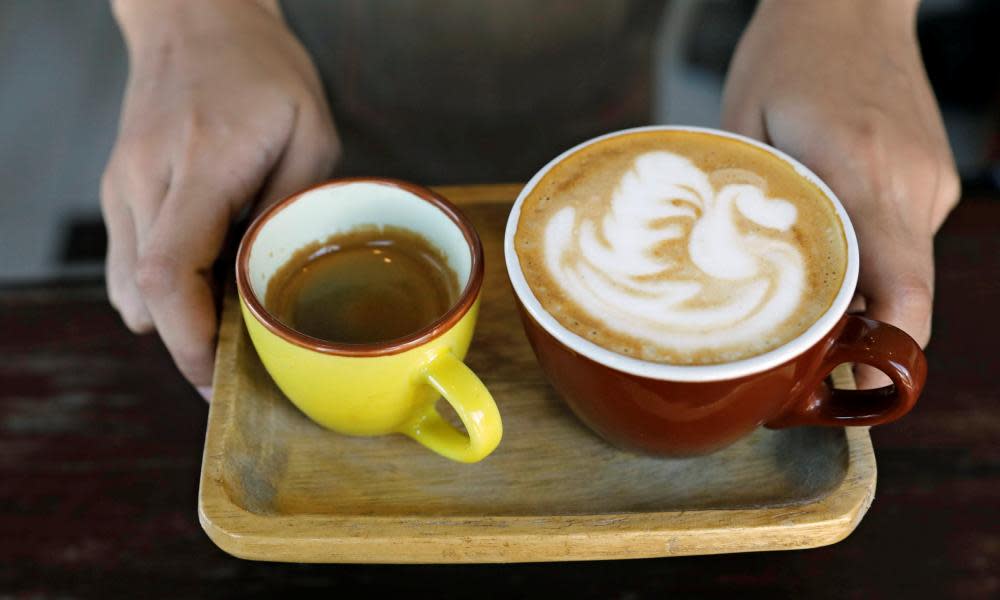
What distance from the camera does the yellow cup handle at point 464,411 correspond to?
70 centimetres

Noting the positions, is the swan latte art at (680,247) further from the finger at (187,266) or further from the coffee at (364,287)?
the finger at (187,266)

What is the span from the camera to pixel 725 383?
65cm

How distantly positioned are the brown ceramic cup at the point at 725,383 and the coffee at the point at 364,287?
113mm

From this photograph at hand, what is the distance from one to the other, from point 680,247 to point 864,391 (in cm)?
19

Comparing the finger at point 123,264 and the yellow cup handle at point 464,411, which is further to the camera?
the finger at point 123,264

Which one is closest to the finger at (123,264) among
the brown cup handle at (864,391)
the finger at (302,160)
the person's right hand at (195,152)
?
the person's right hand at (195,152)

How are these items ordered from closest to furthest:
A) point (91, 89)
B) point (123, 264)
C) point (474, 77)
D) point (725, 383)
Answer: point (725, 383)
point (123, 264)
point (474, 77)
point (91, 89)

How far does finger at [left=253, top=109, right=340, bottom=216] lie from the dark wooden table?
24 cm

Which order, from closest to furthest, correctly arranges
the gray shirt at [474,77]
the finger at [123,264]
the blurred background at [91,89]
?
the finger at [123,264], the gray shirt at [474,77], the blurred background at [91,89]

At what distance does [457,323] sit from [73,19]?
245 centimetres

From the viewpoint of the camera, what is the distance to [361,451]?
0.81 metres

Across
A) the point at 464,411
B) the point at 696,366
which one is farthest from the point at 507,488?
the point at 696,366

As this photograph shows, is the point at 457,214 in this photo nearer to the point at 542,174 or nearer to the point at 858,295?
the point at 542,174

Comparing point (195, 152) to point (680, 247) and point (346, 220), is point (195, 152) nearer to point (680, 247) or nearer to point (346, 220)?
point (346, 220)
